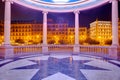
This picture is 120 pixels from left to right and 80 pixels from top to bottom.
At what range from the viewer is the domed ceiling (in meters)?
14.8

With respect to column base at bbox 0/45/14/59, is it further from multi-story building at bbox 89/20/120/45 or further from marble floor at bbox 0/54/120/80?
multi-story building at bbox 89/20/120/45

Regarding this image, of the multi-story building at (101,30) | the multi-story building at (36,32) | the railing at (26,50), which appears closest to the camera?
the railing at (26,50)

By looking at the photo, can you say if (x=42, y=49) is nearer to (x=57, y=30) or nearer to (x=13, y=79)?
(x=13, y=79)

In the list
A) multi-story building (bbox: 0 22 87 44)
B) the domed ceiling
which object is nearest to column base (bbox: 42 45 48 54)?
the domed ceiling

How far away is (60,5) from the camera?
1642 centimetres

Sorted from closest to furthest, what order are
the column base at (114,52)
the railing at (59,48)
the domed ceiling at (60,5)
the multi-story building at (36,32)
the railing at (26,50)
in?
the column base at (114,52)
the railing at (26,50)
the domed ceiling at (60,5)
the railing at (59,48)
the multi-story building at (36,32)

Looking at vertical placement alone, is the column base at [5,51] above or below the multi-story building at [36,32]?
below

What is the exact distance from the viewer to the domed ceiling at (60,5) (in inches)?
583

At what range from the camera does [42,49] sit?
52.0 ft

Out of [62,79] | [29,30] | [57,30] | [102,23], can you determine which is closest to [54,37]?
[57,30]

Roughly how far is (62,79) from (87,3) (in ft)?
36.1

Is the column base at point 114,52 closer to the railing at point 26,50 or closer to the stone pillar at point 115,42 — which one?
the stone pillar at point 115,42

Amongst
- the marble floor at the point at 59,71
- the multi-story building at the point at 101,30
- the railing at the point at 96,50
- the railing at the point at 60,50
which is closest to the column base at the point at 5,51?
the railing at the point at 60,50

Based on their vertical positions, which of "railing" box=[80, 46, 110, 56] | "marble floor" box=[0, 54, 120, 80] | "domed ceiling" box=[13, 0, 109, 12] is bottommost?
"marble floor" box=[0, 54, 120, 80]
